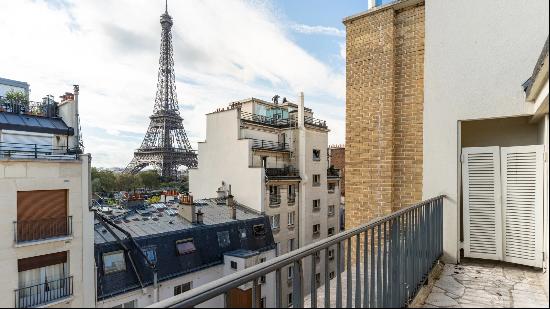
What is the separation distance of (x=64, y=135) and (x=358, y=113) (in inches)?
443

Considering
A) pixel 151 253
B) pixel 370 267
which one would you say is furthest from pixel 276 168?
pixel 370 267

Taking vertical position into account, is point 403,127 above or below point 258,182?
above

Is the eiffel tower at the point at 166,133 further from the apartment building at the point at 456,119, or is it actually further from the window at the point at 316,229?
the apartment building at the point at 456,119

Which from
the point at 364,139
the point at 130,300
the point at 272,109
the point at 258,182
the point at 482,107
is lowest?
the point at 130,300

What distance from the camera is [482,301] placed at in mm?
2809

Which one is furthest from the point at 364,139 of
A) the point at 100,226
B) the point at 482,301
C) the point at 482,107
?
the point at 100,226

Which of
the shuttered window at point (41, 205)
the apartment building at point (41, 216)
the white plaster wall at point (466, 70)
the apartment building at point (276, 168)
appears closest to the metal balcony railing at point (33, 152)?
the apartment building at point (41, 216)

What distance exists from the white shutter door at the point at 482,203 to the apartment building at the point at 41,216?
993cm

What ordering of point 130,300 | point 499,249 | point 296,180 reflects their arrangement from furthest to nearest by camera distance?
point 296,180 → point 130,300 → point 499,249

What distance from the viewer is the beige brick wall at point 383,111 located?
503 cm

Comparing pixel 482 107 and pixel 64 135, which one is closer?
pixel 482 107

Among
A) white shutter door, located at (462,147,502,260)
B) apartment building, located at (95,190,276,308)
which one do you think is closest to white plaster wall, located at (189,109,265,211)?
apartment building, located at (95,190,276,308)

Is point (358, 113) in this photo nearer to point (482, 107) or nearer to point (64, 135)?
point (482, 107)

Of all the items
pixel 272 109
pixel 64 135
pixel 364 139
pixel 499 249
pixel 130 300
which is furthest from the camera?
pixel 272 109
